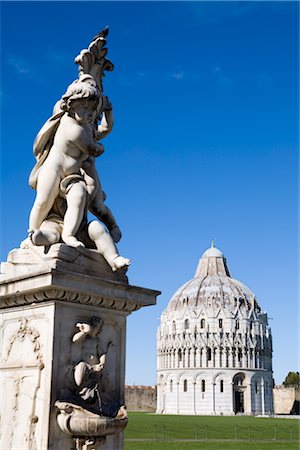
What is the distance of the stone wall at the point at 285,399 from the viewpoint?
361ft

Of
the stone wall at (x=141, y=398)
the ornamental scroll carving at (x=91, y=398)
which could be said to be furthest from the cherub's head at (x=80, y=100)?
the stone wall at (x=141, y=398)

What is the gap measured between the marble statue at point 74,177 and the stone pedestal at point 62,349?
214 mm

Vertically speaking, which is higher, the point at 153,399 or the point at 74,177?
the point at 74,177

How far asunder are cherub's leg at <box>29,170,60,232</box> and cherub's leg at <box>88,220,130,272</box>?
1.49 ft

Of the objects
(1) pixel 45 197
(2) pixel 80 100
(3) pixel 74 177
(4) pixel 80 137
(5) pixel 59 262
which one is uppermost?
(2) pixel 80 100

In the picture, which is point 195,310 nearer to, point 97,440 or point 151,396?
point 151,396

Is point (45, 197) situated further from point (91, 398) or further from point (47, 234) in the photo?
point (91, 398)

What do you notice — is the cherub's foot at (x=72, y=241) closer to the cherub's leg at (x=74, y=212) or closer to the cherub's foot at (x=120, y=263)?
the cherub's leg at (x=74, y=212)

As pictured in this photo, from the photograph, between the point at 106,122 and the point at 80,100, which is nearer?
the point at 80,100

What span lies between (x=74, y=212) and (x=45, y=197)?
35 cm

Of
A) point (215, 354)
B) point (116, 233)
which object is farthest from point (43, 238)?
point (215, 354)

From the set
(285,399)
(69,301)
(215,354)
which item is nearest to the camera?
(69,301)

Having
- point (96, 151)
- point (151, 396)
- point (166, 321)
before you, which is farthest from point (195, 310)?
point (96, 151)

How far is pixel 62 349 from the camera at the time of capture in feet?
17.2
